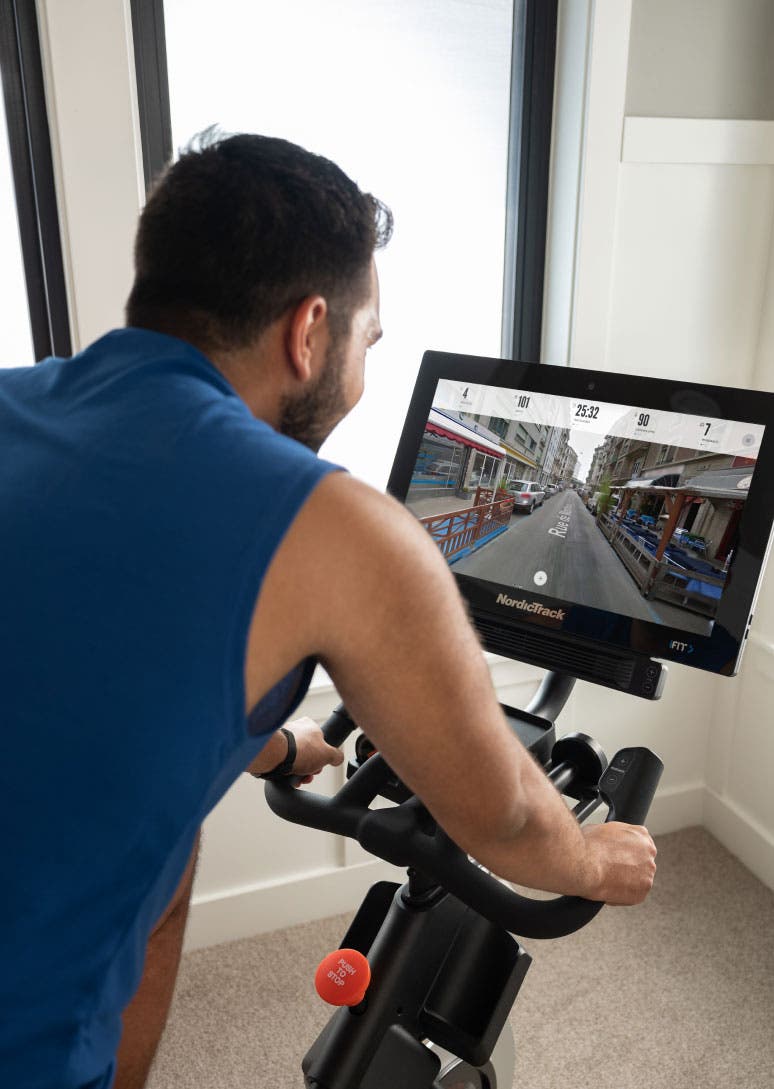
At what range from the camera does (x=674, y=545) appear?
1.27 m

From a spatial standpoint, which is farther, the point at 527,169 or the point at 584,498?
the point at 527,169

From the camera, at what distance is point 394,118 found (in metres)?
2.02

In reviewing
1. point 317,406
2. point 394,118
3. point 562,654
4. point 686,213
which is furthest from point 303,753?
point 686,213

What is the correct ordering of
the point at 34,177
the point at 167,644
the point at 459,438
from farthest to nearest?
1. the point at 34,177
2. the point at 459,438
3. the point at 167,644

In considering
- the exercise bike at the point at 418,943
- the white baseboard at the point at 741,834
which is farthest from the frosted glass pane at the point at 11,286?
the white baseboard at the point at 741,834

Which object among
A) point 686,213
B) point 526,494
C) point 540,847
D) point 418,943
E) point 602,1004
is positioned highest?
point 686,213

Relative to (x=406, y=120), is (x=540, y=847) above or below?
below

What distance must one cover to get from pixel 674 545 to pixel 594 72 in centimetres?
122

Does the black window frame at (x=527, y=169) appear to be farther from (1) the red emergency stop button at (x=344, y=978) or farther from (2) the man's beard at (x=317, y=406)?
(1) the red emergency stop button at (x=344, y=978)

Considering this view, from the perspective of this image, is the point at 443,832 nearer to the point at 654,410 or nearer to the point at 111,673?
the point at 111,673

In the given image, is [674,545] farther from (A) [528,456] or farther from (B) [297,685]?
(B) [297,685]

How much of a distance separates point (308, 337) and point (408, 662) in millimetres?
367

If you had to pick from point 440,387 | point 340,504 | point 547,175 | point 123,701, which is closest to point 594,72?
point 547,175

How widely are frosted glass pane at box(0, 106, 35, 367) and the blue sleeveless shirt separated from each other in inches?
49.5
